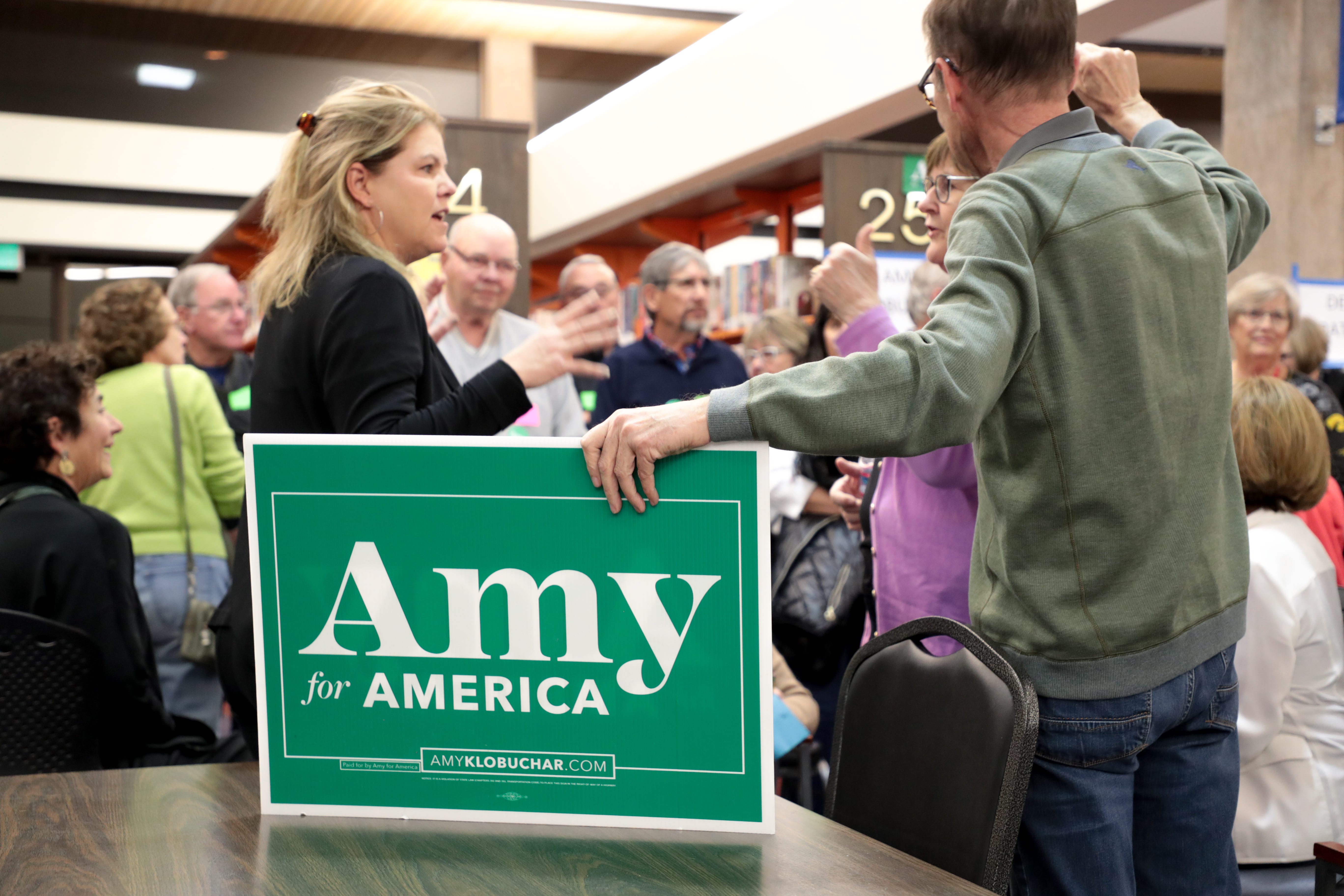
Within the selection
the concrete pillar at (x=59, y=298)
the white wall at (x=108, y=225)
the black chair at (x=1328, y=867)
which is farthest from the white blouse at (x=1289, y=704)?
the concrete pillar at (x=59, y=298)

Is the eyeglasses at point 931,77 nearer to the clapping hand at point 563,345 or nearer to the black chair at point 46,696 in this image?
the clapping hand at point 563,345

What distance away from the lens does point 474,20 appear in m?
9.85

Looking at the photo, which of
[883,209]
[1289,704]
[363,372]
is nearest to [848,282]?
[363,372]

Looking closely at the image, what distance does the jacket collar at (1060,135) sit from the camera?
1.31 metres

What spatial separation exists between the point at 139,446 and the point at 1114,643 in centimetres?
291

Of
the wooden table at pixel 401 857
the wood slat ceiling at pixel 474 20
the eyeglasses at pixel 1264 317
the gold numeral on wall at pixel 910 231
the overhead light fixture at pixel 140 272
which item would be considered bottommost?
the wooden table at pixel 401 857

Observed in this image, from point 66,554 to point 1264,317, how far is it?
353cm

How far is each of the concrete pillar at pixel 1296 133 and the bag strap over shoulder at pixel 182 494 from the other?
480 cm

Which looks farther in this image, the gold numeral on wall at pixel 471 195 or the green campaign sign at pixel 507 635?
the gold numeral on wall at pixel 471 195

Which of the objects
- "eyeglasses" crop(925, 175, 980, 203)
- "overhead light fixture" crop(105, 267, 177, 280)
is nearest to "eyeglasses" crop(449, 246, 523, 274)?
"eyeglasses" crop(925, 175, 980, 203)

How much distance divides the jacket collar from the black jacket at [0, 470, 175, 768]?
1942 millimetres

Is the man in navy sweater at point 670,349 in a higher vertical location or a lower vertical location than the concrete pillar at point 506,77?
lower

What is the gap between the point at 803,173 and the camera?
18.5 feet

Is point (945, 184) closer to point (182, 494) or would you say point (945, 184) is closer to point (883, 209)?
point (182, 494)
